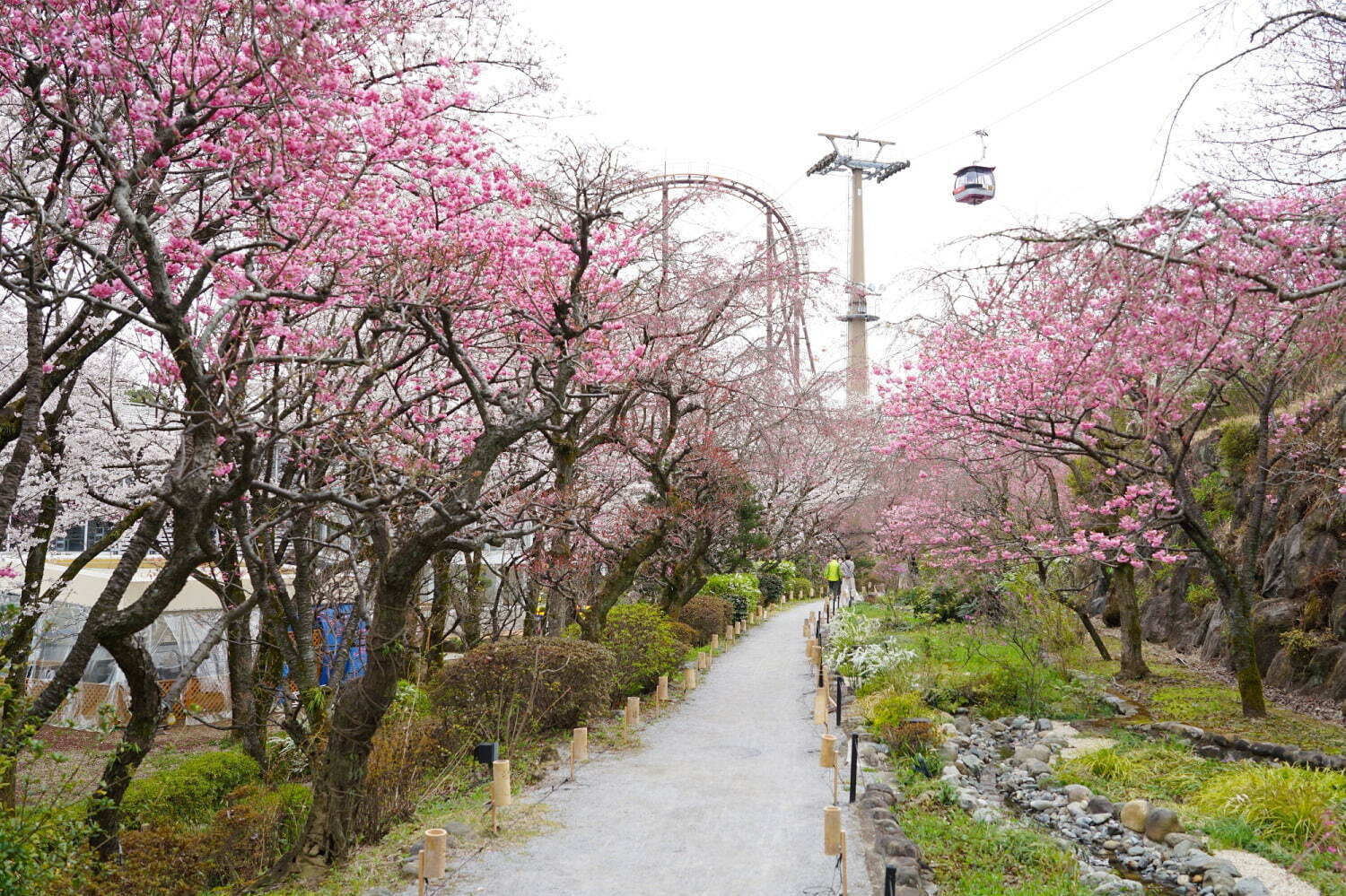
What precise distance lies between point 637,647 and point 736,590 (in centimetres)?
1210

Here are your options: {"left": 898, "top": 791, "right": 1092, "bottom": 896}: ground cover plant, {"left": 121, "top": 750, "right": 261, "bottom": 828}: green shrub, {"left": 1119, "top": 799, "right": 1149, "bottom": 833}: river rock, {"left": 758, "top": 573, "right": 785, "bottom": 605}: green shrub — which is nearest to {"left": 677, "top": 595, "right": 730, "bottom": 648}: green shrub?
{"left": 758, "top": 573, "right": 785, "bottom": 605}: green shrub

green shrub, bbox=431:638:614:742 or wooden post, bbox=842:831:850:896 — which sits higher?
green shrub, bbox=431:638:614:742

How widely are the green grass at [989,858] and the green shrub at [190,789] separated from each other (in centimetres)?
621

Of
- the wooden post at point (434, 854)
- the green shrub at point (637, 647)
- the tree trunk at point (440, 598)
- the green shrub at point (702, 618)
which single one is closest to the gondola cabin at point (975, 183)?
the green shrub at point (702, 618)

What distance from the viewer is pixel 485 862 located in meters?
6.71

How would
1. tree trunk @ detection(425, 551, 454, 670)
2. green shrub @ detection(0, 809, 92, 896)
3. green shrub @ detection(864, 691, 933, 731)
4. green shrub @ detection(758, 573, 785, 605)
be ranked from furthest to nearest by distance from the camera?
1. green shrub @ detection(758, 573, 785, 605)
2. tree trunk @ detection(425, 551, 454, 670)
3. green shrub @ detection(864, 691, 933, 731)
4. green shrub @ detection(0, 809, 92, 896)

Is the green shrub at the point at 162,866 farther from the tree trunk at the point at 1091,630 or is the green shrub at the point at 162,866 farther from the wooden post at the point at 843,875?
the tree trunk at the point at 1091,630

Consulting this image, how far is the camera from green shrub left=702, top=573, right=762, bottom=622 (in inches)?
966

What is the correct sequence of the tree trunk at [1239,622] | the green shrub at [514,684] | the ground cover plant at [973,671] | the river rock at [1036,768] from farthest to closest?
the ground cover plant at [973,671] < the tree trunk at [1239,622] < the green shrub at [514,684] < the river rock at [1036,768]

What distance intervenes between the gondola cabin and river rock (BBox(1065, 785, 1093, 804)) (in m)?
25.1

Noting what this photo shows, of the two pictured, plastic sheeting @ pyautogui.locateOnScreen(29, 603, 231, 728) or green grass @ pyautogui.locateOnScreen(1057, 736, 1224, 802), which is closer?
green grass @ pyautogui.locateOnScreen(1057, 736, 1224, 802)

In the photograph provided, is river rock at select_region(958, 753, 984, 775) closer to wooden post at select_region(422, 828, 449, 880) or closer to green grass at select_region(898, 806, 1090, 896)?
green grass at select_region(898, 806, 1090, 896)

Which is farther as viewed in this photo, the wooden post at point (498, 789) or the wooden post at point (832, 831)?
the wooden post at point (498, 789)

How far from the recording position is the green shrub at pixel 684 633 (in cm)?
1719
